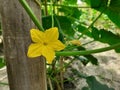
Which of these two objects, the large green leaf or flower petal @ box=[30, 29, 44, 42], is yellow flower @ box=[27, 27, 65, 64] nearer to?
flower petal @ box=[30, 29, 44, 42]

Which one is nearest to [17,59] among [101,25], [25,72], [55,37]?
[25,72]

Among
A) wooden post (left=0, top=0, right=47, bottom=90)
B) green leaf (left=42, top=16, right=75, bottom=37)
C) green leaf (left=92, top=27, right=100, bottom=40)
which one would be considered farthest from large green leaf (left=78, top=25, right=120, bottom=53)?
wooden post (left=0, top=0, right=47, bottom=90)

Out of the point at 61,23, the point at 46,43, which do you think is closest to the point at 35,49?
the point at 46,43

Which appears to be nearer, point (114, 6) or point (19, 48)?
point (19, 48)

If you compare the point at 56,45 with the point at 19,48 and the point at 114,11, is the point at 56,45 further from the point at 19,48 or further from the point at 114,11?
the point at 114,11

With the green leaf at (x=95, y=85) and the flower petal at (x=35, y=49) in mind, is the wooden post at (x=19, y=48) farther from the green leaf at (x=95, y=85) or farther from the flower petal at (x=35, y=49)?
the green leaf at (x=95, y=85)

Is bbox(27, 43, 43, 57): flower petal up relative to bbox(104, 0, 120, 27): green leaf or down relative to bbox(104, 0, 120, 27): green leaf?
down

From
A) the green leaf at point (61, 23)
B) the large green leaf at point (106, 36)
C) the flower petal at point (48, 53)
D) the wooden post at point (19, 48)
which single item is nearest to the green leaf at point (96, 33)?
the large green leaf at point (106, 36)
